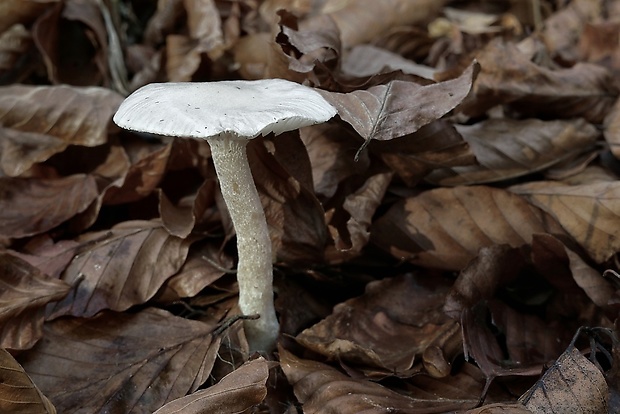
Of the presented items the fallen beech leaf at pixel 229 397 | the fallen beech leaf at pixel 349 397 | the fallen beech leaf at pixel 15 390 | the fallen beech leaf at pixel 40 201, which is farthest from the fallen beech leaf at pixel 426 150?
the fallen beech leaf at pixel 15 390

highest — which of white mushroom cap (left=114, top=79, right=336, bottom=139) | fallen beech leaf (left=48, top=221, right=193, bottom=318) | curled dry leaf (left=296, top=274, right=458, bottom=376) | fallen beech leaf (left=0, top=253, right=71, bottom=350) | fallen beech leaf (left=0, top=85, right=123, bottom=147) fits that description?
white mushroom cap (left=114, top=79, right=336, bottom=139)

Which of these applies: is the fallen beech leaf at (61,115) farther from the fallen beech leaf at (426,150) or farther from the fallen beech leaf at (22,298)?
the fallen beech leaf at (426,150)

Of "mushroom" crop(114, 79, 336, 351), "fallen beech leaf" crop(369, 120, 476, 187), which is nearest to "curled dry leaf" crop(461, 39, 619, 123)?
"fallen beech leaf" crop(369, 120, 476, 187)

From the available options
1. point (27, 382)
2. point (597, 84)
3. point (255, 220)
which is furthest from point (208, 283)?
point (597, 84)

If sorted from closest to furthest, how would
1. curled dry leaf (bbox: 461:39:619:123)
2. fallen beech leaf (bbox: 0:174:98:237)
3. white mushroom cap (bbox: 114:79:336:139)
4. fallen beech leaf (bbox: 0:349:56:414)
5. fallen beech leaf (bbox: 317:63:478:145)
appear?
white mushroom cap (bbox: 114:79:336:139)
fallen beech leaf (bbox: 0:349:56:414)
fallen beech leaf (bbox: 317:63:478:145)
fallen beech leaf (bbox: 0:174:98:237)
curled dry leaf (bbox: 461:39:619:123)

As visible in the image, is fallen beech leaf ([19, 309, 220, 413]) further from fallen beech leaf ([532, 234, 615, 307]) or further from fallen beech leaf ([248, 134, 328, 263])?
fallen beech leaf ([532, 234, 615, 307])

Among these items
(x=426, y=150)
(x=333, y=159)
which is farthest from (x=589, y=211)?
Result: (x=333, y=159)
